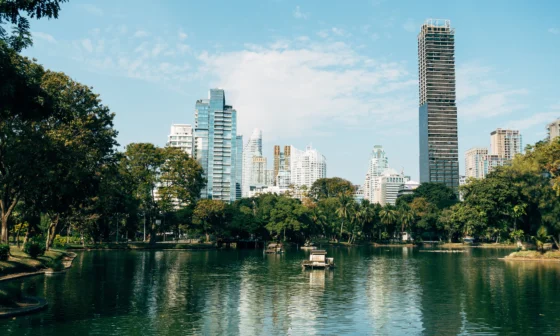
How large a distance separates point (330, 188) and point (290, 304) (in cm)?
14576

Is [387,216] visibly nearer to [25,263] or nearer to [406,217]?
[406,217]

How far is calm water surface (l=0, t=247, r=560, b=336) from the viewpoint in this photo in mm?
22562

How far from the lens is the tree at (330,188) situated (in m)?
174

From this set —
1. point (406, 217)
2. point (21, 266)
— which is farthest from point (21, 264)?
point (406, 217)

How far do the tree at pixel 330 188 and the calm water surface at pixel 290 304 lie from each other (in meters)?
126

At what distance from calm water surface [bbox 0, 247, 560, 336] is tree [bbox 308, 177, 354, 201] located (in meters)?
126

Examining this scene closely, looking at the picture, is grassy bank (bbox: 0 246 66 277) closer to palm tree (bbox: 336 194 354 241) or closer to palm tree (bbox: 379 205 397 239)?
palm tree (bbox: 336 194 354 241)

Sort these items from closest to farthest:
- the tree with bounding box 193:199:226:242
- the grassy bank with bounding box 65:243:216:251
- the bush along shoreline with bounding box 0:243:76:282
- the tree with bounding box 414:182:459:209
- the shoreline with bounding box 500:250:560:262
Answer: the bush along shoreline with bounding box 0:243:76:282 → the shoreline with bounding box 500:250:560:262 → the grassy bank with bounding box 65:243:216:251 → the tree with bounding box 193:199:226:242 → the tree with bounding box 414:182:459:209

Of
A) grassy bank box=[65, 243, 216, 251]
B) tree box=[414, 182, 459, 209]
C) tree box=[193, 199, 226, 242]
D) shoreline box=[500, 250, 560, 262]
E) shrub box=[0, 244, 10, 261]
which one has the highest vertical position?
tree box=[414, 182, 459, 209]

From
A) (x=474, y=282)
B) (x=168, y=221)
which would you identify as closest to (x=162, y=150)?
(x=168, y=221)

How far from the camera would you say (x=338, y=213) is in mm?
133500

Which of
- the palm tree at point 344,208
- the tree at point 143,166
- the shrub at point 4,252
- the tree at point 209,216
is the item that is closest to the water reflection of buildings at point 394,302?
the shrub at point 4,252

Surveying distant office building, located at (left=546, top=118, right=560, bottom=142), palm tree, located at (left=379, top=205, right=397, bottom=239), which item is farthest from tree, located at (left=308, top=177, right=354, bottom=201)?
distant office building, located at (left=546, top=118, right=560, bottom=142)

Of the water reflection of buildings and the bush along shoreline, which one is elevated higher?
the bush along shoreline
